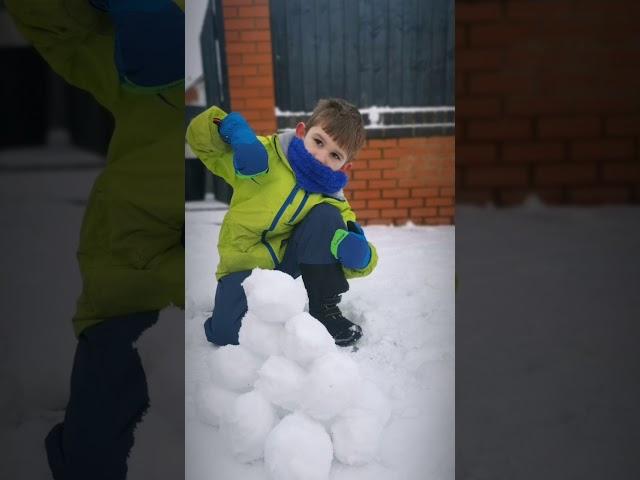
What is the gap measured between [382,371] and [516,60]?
2.26 ft

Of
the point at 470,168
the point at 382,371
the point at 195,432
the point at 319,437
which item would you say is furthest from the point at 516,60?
the point at 195,432

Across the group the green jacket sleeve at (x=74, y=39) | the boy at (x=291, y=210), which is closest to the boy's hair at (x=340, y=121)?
the boy at (x=291, y=210)

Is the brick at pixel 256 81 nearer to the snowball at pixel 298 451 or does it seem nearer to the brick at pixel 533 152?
the brick at pixel 533 152

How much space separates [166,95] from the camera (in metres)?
1.02

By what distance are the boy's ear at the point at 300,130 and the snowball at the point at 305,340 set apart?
0.40m

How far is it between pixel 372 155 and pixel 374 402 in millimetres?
545

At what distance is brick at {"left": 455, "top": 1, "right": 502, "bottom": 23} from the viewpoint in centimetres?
91

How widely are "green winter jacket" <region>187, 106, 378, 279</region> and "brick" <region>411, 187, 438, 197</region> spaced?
156 millimetres

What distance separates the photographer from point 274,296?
3.72 feet

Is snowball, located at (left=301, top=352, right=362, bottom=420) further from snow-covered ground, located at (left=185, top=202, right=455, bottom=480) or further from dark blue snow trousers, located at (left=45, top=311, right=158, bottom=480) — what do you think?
dark blue snow trousers, located at (left=45, top=311, right=158, bottom=480)

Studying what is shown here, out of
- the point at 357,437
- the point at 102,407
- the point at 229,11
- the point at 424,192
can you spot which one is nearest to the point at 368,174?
the point at 424,192

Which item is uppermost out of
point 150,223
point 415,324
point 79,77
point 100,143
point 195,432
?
point 79,77

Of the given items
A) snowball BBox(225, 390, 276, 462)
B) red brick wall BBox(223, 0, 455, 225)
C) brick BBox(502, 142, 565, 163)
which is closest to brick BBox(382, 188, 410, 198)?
red brick wall BBox(223, 0, 455, 225)

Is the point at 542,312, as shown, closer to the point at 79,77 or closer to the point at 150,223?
the point at 150,223
